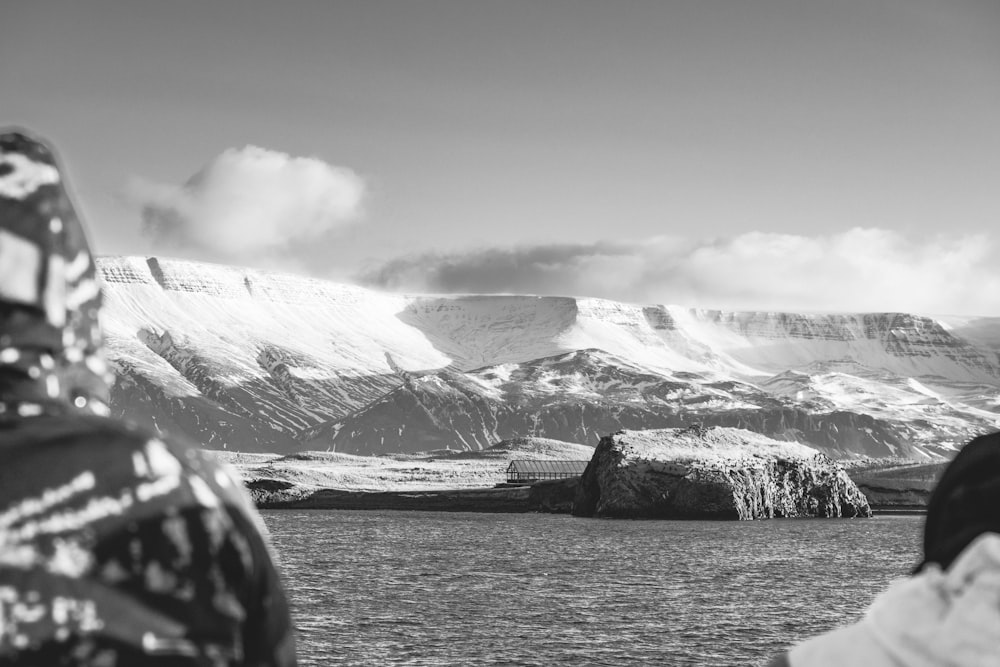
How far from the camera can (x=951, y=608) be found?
72.9 inches

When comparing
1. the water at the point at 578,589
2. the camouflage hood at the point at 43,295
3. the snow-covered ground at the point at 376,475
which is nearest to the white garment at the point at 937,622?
the camouflage hood at the point at 43,295

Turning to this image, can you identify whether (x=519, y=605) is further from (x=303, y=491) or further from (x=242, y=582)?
(x=303, y=491)

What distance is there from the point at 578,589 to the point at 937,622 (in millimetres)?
47341

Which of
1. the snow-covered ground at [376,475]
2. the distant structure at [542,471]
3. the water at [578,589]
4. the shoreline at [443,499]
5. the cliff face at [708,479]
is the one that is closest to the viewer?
the water at [578,589]

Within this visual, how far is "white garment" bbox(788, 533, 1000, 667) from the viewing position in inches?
71.2

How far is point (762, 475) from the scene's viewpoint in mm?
95562

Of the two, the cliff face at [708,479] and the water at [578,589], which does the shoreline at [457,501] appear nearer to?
the cliff face at [708,479]

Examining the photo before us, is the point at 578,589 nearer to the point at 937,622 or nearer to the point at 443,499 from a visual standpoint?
the point at 937,622

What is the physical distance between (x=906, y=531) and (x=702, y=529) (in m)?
18.6

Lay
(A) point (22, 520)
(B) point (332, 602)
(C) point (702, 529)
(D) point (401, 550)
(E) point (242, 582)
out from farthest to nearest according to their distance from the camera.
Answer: (C) point (702, 529) < (D) point (401, 550) < (B) point (332, 602) < (E) point (242, 582) < (A) point (22, 520)

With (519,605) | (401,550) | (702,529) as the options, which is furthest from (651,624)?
(702,529)

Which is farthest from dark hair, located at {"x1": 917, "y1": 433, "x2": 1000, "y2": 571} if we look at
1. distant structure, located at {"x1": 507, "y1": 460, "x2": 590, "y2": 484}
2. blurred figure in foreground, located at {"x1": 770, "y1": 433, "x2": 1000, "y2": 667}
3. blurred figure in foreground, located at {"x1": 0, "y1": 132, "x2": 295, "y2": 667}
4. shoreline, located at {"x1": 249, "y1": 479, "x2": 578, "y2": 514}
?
distant structure, located at {"x1": 507, "y1": 460, "x2": 590, "y2": 484}

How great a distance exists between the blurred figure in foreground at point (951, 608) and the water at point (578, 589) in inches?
1173

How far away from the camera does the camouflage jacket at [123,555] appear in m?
1.74
